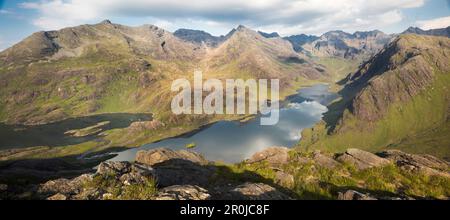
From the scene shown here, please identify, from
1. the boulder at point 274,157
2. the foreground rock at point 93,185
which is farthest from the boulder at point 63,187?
the boulder at point 274,157

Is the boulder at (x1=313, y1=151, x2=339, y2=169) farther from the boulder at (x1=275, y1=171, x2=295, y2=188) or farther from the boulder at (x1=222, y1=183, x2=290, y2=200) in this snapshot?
the boulder at (x1=222, y1=183, x2=290, y2=200)

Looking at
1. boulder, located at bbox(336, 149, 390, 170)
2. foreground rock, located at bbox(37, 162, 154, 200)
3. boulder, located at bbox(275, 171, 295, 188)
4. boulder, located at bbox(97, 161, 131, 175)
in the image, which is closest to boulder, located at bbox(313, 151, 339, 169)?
boulder, located at bbox(336, 149, 390, 170)

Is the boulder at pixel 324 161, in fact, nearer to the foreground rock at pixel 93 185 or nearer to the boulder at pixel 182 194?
the foreground rock at pixel 93 185
